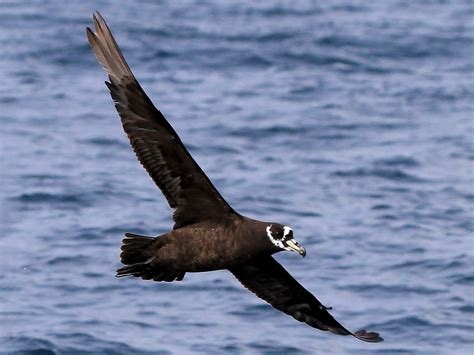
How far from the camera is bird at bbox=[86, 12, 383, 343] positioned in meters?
9.56

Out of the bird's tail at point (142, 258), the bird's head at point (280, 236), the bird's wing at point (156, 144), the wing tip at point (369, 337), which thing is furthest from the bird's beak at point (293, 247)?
the wing tip at point (369, 337)

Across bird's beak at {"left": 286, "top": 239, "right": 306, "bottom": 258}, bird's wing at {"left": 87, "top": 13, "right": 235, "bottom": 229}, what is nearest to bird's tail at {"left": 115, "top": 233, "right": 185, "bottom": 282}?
bird's wing at {"left": 87, "top": 13, "right": 235, "bottom": 229}

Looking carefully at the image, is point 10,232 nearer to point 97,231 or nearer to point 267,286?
point 97,231

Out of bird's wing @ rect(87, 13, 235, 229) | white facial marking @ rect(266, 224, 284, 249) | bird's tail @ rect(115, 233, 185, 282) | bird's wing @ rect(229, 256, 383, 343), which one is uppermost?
bird's wing @ rect(87, 13, 235, 229)

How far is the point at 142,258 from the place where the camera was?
9703 millimetres

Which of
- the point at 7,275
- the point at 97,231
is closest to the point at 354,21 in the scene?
the point at 97,231

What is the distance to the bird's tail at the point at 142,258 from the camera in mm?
9688

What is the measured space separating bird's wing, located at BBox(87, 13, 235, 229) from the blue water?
2456 millimetres

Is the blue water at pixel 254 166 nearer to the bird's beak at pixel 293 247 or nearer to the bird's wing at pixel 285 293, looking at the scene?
the bird's wing at pixel 285 293

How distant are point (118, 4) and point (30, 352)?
10.9 m

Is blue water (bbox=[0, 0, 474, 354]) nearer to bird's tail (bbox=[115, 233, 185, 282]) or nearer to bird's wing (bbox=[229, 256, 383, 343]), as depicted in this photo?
bird's wing (bbox=[229, 256, 383, 343])

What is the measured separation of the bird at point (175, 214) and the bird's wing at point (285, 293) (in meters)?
0.52

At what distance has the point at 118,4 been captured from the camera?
858 inches

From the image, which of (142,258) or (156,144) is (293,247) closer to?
(142,258)
